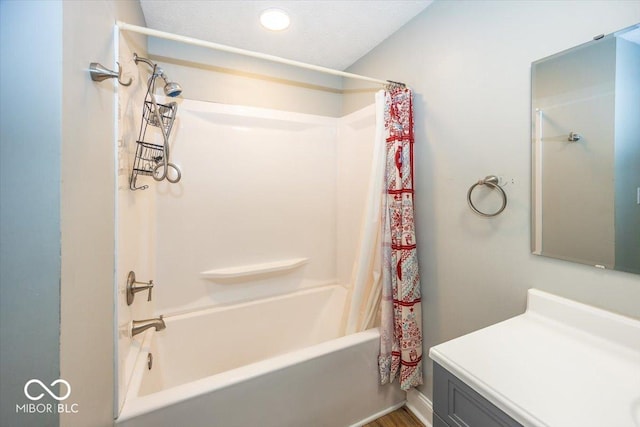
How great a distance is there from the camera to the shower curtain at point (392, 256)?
155cm

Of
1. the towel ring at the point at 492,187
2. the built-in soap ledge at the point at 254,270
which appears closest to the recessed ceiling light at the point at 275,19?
the towel ring at the point at 492,187

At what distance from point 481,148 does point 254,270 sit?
173cm

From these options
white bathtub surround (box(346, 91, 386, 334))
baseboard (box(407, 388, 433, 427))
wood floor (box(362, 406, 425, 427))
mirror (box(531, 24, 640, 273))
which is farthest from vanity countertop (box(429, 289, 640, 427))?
wood floor (box(362, 406, 425, 427))

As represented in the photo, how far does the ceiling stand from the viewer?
1.52 metres

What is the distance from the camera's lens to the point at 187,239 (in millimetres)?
1943

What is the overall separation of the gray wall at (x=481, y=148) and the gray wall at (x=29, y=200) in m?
1.59

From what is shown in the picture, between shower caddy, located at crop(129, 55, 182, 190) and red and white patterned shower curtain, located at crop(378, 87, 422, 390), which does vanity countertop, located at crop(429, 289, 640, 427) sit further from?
shower caddy, located at crop(129, 55, 182, 190)

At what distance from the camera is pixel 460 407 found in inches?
32.1

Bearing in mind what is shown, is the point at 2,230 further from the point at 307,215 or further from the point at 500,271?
the point at 307,215

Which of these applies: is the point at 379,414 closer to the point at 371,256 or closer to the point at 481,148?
the point at 371,256

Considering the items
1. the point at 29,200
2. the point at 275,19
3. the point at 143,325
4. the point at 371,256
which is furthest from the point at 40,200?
the point at 275,19

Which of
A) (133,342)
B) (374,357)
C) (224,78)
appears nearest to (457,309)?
(374,357)

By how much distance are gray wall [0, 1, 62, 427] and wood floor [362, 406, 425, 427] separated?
1.58 m

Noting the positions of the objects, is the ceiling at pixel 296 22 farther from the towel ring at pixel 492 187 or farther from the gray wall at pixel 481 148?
the towel ring at pixel 492 187
